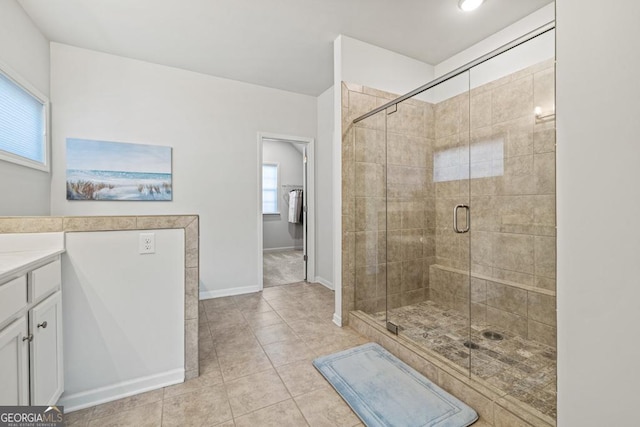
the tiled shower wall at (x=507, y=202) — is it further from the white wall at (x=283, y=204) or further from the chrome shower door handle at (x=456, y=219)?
the white wall at (x=283, y=204)

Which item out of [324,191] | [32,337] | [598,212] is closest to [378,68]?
[324,191]

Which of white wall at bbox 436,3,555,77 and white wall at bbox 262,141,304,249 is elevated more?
white wall at bbox 436,3,555,77

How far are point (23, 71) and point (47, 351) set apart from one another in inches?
93.6

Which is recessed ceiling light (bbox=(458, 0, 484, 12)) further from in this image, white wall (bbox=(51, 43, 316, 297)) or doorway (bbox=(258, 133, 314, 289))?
doorway (bbox=(258, 133, 314, 289))

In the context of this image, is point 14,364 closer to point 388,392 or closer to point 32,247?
point 32,247

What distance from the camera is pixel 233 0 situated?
214 cm

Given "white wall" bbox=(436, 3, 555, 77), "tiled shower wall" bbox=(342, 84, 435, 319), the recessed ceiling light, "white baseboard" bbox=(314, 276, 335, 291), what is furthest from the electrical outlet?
"white wall" bbox=(436, 3, 555, 77)

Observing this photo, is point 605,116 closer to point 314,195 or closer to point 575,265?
point 575,265

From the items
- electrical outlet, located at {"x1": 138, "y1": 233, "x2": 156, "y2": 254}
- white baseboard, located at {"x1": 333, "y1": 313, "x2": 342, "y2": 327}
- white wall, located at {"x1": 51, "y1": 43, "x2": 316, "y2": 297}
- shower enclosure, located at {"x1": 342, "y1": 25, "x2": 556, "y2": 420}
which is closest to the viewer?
electrical outlet, located at {"x1": 138, "y1": 233, "x2": 156, "y2": 254}

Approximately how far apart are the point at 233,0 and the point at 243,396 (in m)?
2.88

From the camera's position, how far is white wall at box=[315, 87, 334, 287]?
3793 mm

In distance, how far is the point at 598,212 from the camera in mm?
851

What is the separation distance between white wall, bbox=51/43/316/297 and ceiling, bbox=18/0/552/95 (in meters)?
0.26

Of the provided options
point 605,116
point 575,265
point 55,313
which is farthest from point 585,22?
point 55,313
